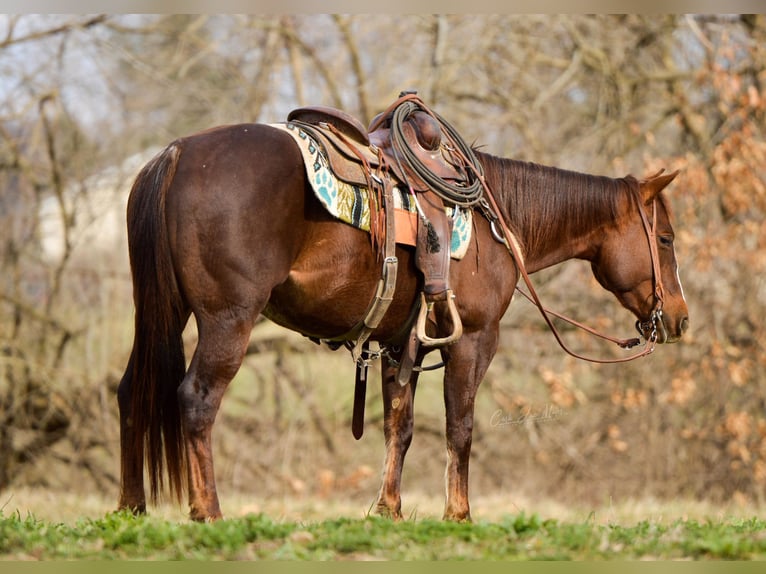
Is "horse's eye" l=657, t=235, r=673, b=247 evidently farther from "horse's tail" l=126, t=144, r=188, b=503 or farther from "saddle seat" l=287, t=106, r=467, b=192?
"horse's tail" l=126, t=144, r=188, b=503

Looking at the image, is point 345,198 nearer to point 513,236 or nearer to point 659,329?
point 513,236

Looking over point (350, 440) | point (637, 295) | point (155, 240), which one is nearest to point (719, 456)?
point (350, 440)

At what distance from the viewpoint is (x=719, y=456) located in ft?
38.3

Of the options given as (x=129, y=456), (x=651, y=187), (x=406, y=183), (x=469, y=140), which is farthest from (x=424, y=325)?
(x=469, y=140)

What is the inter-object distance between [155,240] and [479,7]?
415 cm

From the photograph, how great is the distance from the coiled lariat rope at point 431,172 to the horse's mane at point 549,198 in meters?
0.20

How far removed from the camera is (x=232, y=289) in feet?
13.9

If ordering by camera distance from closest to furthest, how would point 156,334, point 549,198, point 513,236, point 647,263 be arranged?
point 156,334 → point 513,236 → point 549,198 → point 647,263

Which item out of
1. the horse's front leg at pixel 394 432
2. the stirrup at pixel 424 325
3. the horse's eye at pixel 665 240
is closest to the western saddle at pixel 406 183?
the stirrup at pixel 424 325

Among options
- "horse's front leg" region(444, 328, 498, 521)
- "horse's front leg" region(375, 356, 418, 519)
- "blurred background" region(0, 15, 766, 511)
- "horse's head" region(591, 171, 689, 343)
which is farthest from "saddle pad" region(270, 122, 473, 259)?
"blurred background" region(0, 15, 766, 511)

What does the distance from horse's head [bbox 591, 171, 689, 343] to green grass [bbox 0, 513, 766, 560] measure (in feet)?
5.84

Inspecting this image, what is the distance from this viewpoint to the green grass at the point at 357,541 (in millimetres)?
3738

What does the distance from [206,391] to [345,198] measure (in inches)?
46.2

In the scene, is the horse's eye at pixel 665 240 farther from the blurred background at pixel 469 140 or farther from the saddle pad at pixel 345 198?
the blurred background at pixel 469 140
